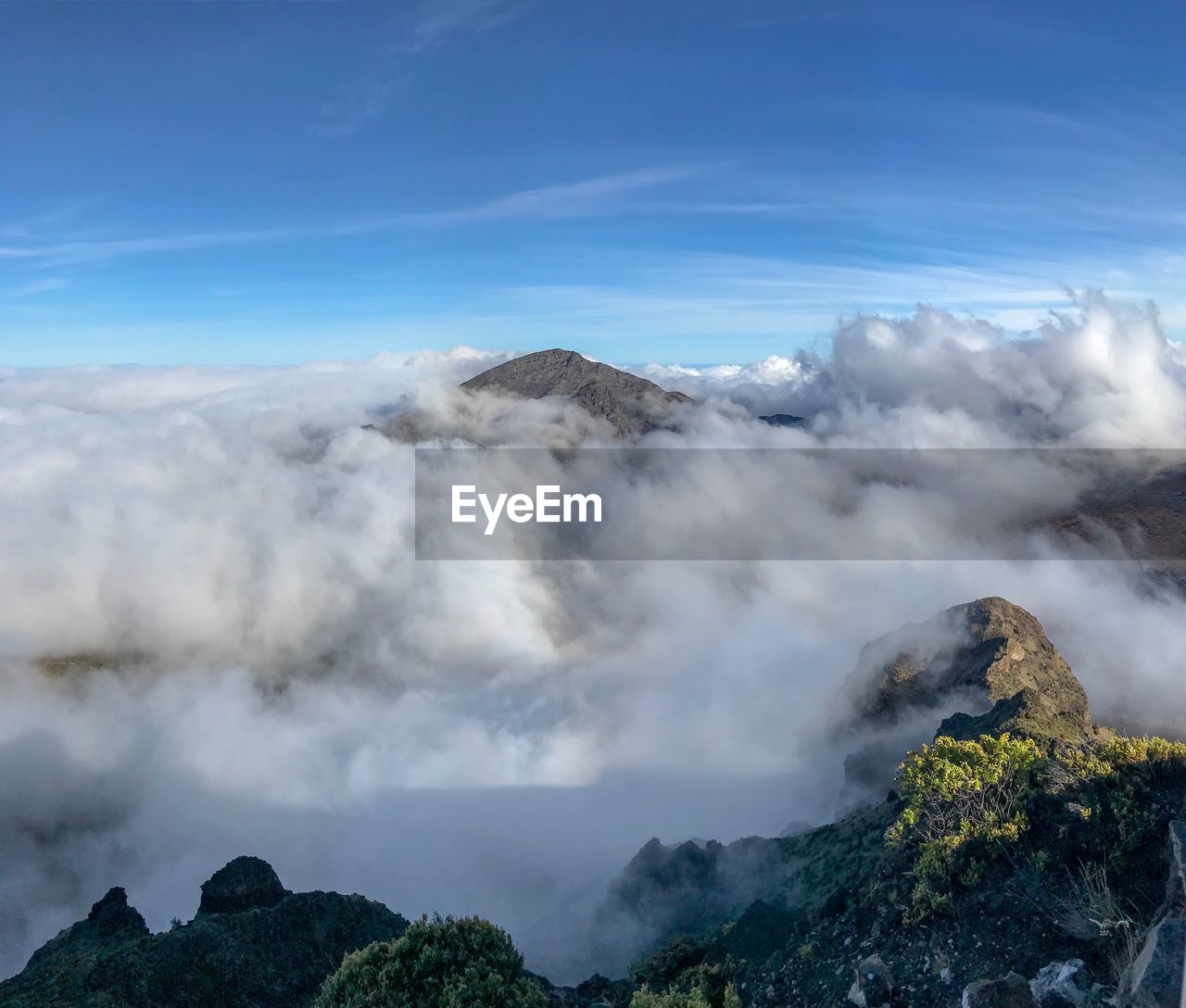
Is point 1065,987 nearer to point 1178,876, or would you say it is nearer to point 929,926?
point 1178,876

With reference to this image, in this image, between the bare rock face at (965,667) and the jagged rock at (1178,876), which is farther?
the bare rock face at (965,667)

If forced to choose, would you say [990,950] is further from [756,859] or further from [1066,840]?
[756,859]

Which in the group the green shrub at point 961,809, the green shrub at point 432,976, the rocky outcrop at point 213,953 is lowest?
the rocky outcrop at point 213,953

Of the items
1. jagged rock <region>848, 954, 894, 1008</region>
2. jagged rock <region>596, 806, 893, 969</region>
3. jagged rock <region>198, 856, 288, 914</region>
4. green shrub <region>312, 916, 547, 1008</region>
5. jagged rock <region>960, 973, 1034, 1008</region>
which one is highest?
jagged rock <region>960, 973, 1034, 1008</region>

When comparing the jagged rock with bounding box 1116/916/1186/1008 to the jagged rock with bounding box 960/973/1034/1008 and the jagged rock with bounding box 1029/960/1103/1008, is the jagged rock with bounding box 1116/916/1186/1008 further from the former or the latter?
the jagged rock with bounding box 1029/960/1103/1008

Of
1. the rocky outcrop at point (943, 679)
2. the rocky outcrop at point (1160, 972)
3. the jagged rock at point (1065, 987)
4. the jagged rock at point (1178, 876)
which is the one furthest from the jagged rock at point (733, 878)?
the rocky outcrop at point (1160, 972)

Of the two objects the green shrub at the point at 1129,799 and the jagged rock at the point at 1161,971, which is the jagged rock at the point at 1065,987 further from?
the green shrub at the point at 1129,799

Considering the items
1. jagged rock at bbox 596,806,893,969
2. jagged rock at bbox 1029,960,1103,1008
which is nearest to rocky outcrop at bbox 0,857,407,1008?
jagged rock at bbox 596,806,893,969

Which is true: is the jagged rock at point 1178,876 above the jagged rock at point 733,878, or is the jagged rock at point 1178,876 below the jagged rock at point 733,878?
above
